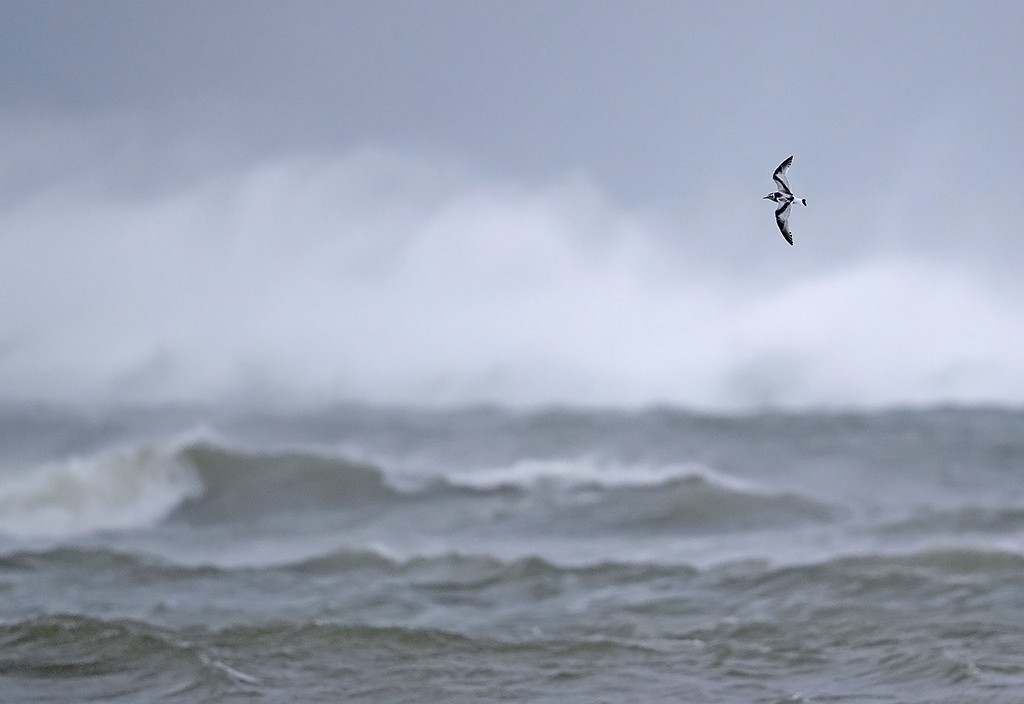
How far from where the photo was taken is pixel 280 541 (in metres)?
12.2

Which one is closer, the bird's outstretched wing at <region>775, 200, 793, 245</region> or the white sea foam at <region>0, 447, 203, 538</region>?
the bird's outstretched wing at <region>775, 200, 793, 245</region>

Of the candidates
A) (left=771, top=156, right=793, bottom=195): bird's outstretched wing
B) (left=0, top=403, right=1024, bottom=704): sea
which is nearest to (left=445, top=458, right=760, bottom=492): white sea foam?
(left=0, top=403, right=1024, bottom=704): sea

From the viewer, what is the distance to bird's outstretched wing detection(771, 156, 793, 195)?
5.18m

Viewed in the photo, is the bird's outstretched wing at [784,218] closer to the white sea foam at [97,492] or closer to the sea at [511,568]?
the sea at [511,568]

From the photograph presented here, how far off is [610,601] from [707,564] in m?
1.50

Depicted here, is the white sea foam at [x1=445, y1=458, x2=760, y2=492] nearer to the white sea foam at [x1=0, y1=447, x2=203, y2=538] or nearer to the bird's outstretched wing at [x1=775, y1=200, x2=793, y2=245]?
the white sea foam at [x1=0, y1=447, x2=203, y2=538]

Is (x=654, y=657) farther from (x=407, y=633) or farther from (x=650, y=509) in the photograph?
(x=650, y=509)

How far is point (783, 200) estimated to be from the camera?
5133mm

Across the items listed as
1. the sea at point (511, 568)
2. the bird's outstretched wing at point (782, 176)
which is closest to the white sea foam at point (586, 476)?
the sea at point (511, 568)

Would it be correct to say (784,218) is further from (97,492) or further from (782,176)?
(97,492)

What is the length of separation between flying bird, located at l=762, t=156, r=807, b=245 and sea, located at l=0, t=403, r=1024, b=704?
2488 millimetres

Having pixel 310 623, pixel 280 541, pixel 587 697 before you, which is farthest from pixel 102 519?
pixel 587 697

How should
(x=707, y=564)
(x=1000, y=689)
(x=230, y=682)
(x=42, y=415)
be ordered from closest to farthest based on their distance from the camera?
(x=1000, y=689) < (x=230, y=682) < (x=707, y=564) < (x=42, y=415)

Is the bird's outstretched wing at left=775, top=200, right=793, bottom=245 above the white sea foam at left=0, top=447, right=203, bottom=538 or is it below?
below
